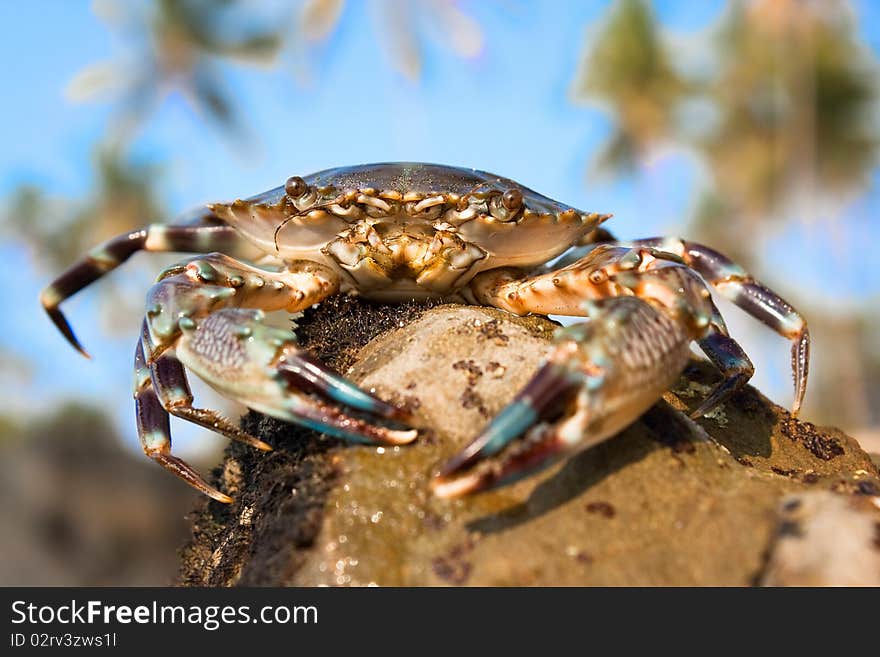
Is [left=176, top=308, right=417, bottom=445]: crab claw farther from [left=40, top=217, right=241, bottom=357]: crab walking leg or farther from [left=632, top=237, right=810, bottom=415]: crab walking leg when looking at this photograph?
[left=40, top=217, right=241, bottom=357]: crab walking leg

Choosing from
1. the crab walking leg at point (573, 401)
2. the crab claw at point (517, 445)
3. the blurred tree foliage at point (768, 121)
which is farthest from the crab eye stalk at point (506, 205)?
the blurred tree foliage at point (768, 121)

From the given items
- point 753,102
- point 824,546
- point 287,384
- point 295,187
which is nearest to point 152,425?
point 295,187

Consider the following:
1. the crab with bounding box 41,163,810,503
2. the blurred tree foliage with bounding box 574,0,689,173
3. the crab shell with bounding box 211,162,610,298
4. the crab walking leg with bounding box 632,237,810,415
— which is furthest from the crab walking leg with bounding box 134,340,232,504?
the blurred tree foliage with bounding box 574,0,689,173

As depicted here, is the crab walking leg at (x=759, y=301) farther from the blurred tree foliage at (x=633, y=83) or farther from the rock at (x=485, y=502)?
the blurred tree foliage at (x=633, y=83)

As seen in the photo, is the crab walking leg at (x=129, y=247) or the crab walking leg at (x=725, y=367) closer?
the crab walking leg at (x=725, y=367)

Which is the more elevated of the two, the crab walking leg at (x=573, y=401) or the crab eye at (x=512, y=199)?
the crab eye at (x=512, y=199)

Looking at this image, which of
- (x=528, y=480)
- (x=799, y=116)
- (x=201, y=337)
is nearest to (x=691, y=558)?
(x=528, y=480)
